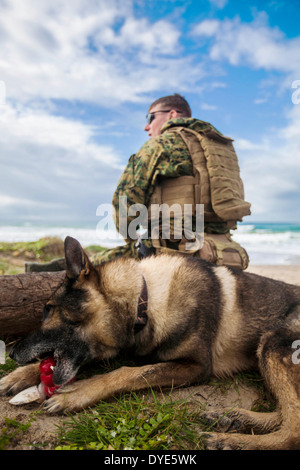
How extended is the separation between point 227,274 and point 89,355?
1.49m

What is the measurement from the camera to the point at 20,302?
3.14 metres

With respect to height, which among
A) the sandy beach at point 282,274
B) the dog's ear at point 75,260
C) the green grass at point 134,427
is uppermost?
the dog's ear at point 75,260

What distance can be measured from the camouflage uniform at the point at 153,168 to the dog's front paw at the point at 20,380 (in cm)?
288

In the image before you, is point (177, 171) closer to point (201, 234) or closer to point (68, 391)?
point (201, 234)

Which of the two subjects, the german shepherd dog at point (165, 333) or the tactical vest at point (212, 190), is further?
the tactical vest at point (212, 190)

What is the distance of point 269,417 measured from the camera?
7.10ft

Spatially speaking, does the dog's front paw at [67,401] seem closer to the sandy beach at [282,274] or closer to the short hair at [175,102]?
the short hair at [175,102]

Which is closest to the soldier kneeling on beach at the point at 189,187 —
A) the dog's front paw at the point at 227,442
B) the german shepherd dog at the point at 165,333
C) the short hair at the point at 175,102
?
the short hair at the point at 175,102

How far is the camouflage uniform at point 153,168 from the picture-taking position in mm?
4977

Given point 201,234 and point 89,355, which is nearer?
point 89,355
